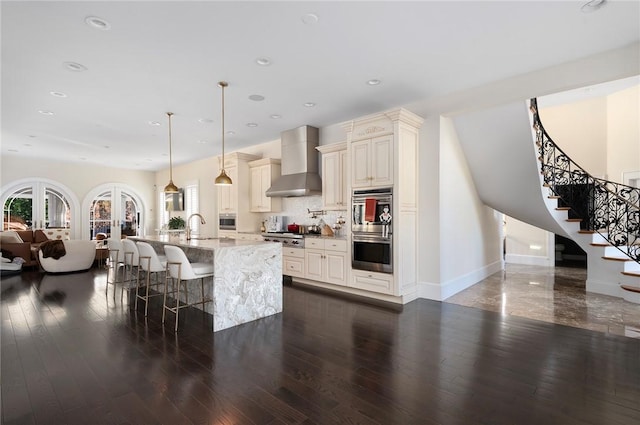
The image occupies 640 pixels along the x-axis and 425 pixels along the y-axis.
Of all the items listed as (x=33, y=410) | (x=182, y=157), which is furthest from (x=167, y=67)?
(x=182, y=157)

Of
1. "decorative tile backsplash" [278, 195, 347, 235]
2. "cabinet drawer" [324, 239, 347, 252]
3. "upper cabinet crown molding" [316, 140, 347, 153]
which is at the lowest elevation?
"cabinet drawer" [324, 239, 347, 252]

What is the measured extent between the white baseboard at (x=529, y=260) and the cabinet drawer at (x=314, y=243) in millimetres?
5811

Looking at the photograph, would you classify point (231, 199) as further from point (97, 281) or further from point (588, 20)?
point (588, 20)

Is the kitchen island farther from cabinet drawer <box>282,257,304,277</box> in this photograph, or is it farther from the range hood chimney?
the range hood chimney

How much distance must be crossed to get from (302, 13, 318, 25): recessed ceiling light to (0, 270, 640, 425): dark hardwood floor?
303 centimetres

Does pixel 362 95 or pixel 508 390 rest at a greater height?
pixel 362 95

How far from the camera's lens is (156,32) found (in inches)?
116

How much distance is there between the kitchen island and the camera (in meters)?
3.53

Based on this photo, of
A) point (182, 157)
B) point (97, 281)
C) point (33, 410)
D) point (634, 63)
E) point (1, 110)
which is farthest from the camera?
point (182, 157)

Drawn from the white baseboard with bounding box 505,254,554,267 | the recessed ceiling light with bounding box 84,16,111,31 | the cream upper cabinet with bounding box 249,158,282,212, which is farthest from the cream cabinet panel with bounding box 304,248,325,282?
the white baseboard with bounding box 505,254,554,267

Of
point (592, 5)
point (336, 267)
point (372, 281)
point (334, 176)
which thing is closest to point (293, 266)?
point (336, 267)

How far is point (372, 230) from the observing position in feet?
15.4

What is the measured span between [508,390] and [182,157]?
894cm

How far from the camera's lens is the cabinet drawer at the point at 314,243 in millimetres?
5336
